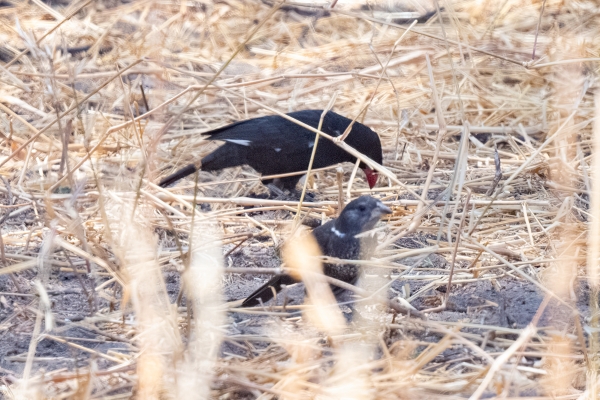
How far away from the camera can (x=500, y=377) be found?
7.12 feet

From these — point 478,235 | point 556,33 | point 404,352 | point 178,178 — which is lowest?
point 178,178

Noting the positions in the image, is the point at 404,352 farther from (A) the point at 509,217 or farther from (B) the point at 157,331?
(A) the point at 509,217

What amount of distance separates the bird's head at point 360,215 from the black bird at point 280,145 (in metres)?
1.70

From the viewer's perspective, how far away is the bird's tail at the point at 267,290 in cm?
284

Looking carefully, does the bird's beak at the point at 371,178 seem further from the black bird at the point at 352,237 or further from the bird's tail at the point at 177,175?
the black bird at the point at 352,237

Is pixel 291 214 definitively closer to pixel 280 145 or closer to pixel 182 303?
pixel 280 145

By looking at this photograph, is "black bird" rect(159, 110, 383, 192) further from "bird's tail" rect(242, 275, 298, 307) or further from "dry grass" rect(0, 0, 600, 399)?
"bird's tail" rect(242, 275, 298, 307)

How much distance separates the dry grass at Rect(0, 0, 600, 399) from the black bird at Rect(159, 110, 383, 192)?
17 cm

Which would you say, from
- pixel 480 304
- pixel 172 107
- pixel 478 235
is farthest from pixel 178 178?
pixel 480 304

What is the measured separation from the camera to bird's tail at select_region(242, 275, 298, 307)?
2836 millimetres

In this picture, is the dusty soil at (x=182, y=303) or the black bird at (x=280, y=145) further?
the black bird at (x=280, y=145)

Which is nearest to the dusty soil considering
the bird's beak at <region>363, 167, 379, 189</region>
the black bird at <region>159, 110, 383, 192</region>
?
the bird's beak at <region>363, 167, 379, 189</region>

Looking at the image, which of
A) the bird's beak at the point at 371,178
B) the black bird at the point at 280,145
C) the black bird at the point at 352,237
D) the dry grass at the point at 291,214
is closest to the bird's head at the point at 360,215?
the black bird at the point at 352,237

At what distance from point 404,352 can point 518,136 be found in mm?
3486
